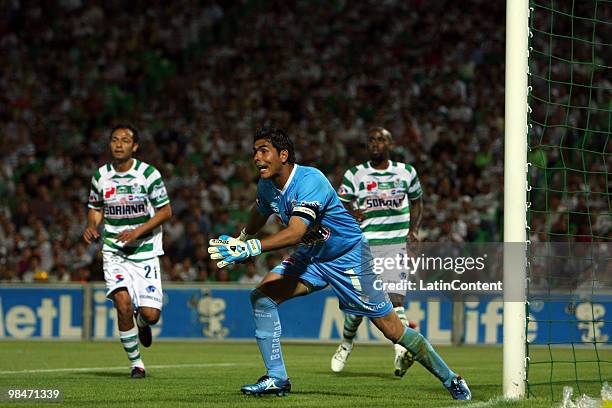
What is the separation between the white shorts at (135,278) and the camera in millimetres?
11461

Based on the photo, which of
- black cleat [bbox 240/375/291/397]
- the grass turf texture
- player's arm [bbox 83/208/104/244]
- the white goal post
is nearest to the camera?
the white goal post

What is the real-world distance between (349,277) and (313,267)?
1.03 ft

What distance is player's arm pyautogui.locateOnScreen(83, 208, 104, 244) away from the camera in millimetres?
11344

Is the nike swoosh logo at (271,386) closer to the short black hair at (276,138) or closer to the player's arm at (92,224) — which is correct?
the short black hair at (276,138)

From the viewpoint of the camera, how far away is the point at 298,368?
1298 centimetres

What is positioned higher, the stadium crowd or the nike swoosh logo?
the stadium crowd

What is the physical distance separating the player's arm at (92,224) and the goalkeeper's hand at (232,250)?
353 cm

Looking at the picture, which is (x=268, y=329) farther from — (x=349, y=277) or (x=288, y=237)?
(x=288, y=237)

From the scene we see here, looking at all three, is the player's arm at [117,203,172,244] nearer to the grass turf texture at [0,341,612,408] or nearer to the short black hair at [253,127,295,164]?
the grass turf texture at [0,341,612,408]

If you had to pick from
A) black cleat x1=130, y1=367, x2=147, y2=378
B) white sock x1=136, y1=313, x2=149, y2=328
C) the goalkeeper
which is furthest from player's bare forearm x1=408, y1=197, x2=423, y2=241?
the goalkeeper

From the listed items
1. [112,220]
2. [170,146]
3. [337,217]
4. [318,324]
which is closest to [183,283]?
[318,324]

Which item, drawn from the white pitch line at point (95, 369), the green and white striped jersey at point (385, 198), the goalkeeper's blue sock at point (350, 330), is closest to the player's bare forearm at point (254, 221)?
the goalkeeper's blue sock at point (350, 330)

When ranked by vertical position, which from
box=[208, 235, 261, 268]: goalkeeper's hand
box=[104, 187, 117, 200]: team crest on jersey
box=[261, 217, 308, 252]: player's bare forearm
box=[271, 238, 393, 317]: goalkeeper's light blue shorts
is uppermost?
box=[104, 187, 117, 200]: team crest on jersey

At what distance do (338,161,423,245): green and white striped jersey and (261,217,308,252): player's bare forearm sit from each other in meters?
4.63
